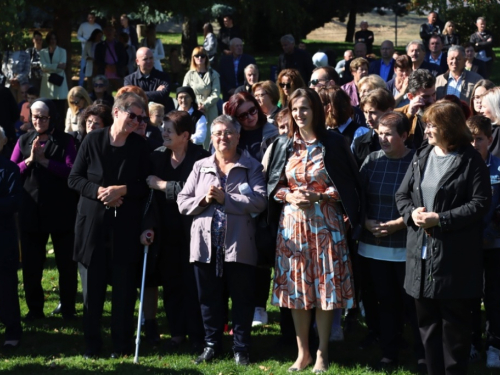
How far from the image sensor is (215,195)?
6730mm

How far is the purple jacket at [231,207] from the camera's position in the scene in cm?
678

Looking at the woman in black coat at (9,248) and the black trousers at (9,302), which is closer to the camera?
the woman in black coat at (9,248)

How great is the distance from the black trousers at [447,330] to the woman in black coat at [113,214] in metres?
2.58

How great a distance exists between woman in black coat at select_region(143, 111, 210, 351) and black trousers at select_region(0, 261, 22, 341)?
130cm

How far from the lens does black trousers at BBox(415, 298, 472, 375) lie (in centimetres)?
594

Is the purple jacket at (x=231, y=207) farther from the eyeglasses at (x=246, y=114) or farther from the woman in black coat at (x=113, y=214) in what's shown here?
the eyeglasses at (x=246, y=114)

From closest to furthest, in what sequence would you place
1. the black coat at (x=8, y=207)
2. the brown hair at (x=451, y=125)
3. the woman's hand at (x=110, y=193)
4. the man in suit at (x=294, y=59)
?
the brown hair at (x=451, y=125) → the woman's hand at (x=110, y=193) → the black coat at (x=8, y=207) → the man in suit at (x=294, y=59)

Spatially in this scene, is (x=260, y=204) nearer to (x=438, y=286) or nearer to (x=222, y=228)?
(x=222, y=228)

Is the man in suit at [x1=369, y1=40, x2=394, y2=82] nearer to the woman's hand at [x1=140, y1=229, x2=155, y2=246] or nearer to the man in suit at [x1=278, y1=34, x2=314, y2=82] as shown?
the man in suit at [x1=278, y1=34, x2=314, y2=82]

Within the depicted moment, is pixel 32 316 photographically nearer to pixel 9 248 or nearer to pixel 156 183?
pixel 9 248

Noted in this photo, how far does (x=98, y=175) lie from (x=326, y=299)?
2221 mm

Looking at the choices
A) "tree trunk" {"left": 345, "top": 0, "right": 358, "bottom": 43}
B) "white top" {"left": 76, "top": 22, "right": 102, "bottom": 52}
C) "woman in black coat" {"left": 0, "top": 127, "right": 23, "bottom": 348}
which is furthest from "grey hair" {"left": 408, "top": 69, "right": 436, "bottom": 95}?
"tree trunk" {"left": 345, "top": 0, "right": 358, "bottom": 43}

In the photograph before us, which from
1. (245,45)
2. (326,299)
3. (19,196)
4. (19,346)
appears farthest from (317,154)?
(245,45)

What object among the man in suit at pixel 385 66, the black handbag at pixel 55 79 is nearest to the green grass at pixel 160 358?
the man in suit at pixel 385 66
